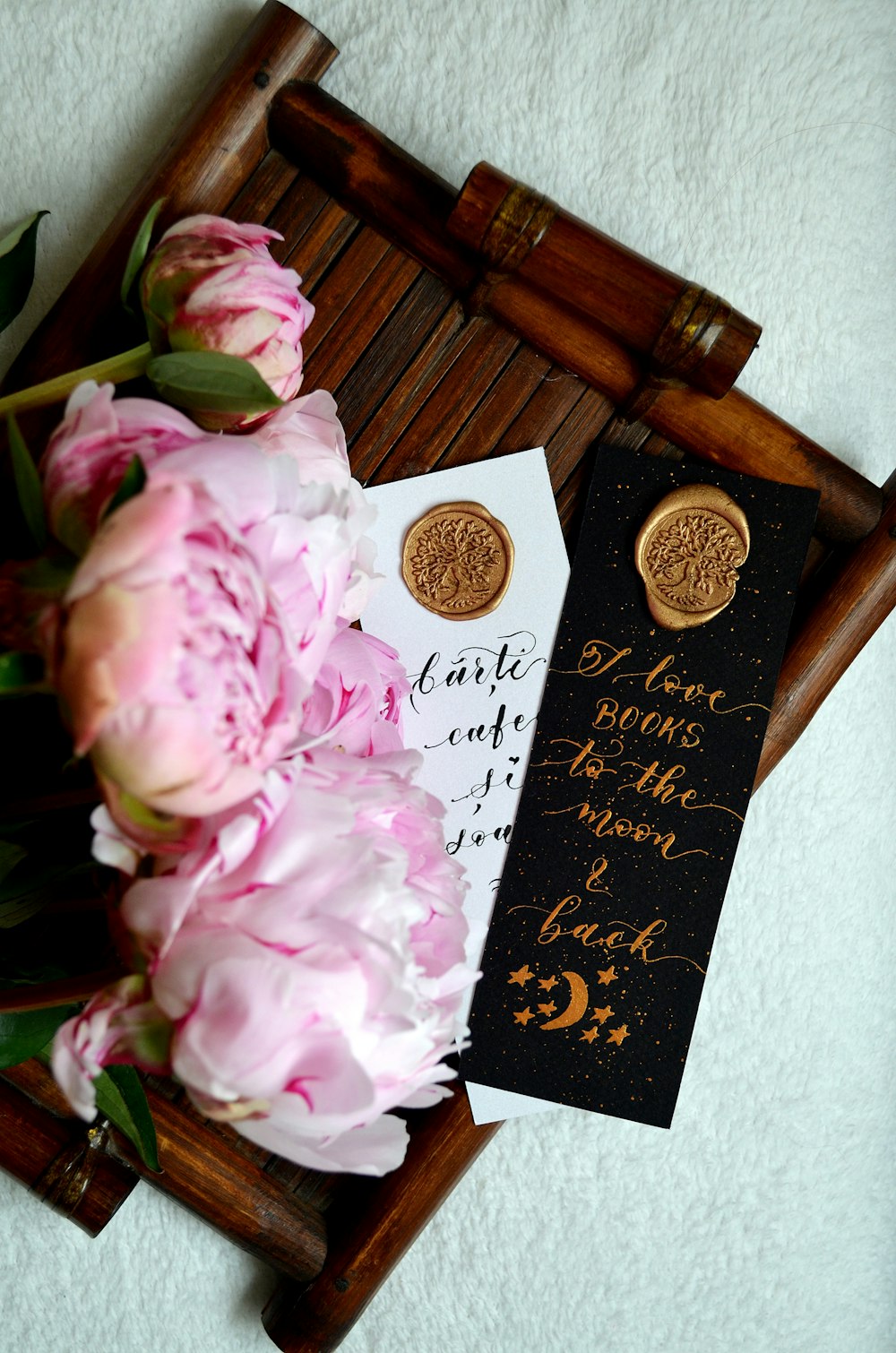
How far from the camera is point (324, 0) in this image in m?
0.36

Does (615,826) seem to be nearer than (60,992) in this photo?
No

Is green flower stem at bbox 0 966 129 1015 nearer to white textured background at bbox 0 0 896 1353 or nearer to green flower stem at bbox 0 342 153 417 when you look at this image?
green flower stem at bbox 0 342 153 417

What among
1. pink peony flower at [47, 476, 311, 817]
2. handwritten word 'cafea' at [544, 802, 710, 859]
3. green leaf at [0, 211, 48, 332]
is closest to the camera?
pink peony flower at [47, 476, 311, 817]

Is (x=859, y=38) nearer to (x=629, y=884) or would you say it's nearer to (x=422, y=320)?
(x=422, y=320)

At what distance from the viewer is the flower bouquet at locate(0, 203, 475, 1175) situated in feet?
0.48

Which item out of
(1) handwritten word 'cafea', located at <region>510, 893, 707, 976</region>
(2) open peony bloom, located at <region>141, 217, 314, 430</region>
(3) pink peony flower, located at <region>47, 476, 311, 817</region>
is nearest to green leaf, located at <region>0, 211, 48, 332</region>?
(2) open peony bloom, located at <region>141, 217, 314, 430</region>

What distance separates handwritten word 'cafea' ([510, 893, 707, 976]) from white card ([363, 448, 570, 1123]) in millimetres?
25

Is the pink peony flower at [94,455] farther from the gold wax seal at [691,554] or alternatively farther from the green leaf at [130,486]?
the gold wax seal at [691,554]

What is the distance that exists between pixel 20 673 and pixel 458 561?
0.21m

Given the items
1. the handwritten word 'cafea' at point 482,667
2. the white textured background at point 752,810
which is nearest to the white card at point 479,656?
the handwritten word 'cafea' at point 482,667

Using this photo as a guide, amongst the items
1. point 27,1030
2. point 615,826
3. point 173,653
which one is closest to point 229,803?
point 173,653

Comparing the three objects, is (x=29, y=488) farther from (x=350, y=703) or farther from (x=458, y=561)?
(x=458, y=561)

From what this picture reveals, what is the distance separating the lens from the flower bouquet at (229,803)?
15cm

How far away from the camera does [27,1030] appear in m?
0.24
